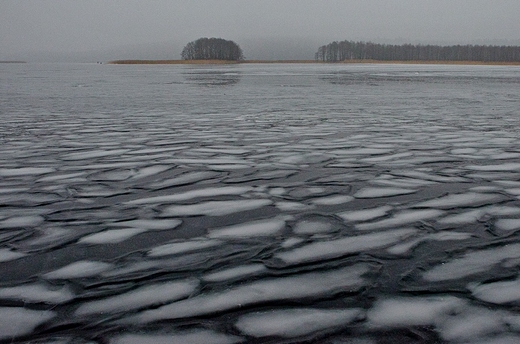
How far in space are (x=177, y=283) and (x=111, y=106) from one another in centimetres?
676

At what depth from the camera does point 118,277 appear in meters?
1.65

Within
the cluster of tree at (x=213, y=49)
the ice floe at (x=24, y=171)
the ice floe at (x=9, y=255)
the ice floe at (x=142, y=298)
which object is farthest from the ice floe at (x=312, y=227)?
the cluster of tree at (x=213, y=49)

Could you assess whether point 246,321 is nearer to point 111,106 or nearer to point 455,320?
point 455,320

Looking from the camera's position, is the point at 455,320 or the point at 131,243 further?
the point at 131,243

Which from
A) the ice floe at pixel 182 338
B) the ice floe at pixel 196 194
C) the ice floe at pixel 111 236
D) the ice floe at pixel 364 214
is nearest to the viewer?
the ice floe at pixel 182 338

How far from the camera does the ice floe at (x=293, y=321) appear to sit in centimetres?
132

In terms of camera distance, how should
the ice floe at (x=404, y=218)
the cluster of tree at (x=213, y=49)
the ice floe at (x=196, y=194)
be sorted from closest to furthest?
1. the ice floe at (x=404, y=218)
2. the ice floe at (x=196, y=194)
3. the cluster of tree at (x=213, y=49)

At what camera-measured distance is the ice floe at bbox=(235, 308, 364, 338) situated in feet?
4.32

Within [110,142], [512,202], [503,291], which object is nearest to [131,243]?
[503,291]

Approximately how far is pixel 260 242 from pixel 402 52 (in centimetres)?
8437

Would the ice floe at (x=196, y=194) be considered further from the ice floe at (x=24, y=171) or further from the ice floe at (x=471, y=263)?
the ice floe at (x=471, y=263)

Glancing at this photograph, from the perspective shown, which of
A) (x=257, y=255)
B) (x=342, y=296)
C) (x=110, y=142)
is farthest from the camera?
(x=110, y=142)

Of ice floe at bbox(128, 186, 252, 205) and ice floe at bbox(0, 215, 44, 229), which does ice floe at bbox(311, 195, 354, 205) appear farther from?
ice floe at bbox(0, 215, 44, 229)

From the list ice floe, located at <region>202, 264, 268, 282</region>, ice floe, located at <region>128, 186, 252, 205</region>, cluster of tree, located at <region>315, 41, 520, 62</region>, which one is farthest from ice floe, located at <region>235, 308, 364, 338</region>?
cluster of tree, located at <region>315, 41, 520, 62</region>
